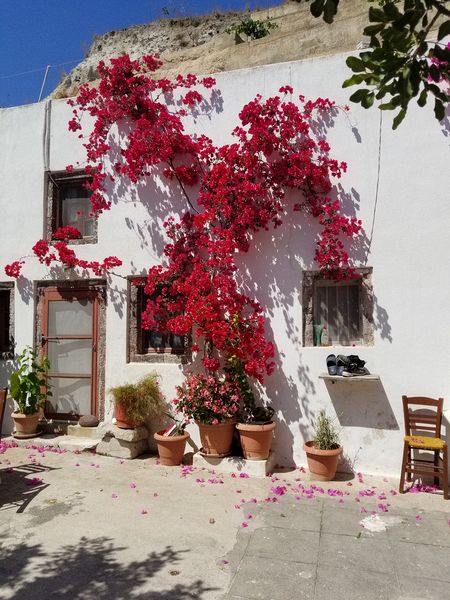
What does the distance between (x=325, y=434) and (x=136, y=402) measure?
235 centimetres

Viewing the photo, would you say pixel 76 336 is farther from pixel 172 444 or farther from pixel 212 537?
pixel 212 537

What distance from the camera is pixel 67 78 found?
16625 mm

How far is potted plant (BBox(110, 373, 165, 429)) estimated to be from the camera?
6.37m

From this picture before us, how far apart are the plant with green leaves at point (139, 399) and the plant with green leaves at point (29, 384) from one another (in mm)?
1284

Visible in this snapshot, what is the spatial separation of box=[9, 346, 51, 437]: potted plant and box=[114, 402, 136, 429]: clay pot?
1.38 metres

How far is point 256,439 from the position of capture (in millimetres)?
5840

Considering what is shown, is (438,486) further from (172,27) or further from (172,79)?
(172,27)

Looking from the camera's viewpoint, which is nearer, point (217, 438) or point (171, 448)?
point (217, 438)

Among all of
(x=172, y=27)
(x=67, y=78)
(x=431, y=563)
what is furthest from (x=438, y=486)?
(x=172, y=27)

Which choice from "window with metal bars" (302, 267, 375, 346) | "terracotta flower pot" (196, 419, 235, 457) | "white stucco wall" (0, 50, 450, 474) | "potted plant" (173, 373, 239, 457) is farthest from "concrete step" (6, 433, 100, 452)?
"window with metal bars" (302, 267, 375, 346)

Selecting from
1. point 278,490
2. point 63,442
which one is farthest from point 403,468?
point 63,442

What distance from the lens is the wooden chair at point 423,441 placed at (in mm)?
5145

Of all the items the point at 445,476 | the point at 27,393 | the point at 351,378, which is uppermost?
the point at 351,378

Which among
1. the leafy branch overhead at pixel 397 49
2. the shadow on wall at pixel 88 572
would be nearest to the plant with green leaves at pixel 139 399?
the shadow on wall at pixel 88 572
